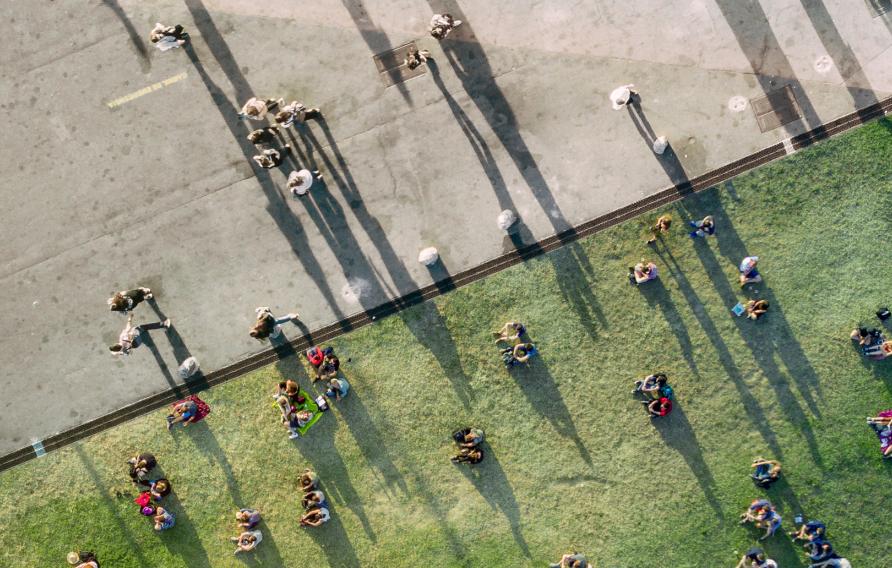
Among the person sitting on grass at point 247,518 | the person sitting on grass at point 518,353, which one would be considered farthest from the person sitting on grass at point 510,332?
the person sitting on grass at point 247,518

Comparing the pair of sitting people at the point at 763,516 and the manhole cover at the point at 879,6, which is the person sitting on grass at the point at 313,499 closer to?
the pair of sitting people at the point at 763,516

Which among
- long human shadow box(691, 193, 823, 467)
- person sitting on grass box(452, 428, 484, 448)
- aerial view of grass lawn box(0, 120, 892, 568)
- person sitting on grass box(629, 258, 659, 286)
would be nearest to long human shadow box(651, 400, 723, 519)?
aerial view of grass lawn box(0, 120, 892, 568)

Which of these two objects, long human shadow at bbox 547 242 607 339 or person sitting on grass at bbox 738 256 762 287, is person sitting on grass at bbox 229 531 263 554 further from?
person sitting on grass at bbox 738 256 762 287

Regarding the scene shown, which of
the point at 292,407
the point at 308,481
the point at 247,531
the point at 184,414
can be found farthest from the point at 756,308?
the point at 184,414

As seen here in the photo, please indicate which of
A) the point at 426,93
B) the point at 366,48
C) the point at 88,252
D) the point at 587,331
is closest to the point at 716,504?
the point at 587,331

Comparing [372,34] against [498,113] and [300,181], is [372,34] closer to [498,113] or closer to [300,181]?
[498,113]

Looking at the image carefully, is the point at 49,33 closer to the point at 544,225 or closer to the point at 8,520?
the point at 8,520
